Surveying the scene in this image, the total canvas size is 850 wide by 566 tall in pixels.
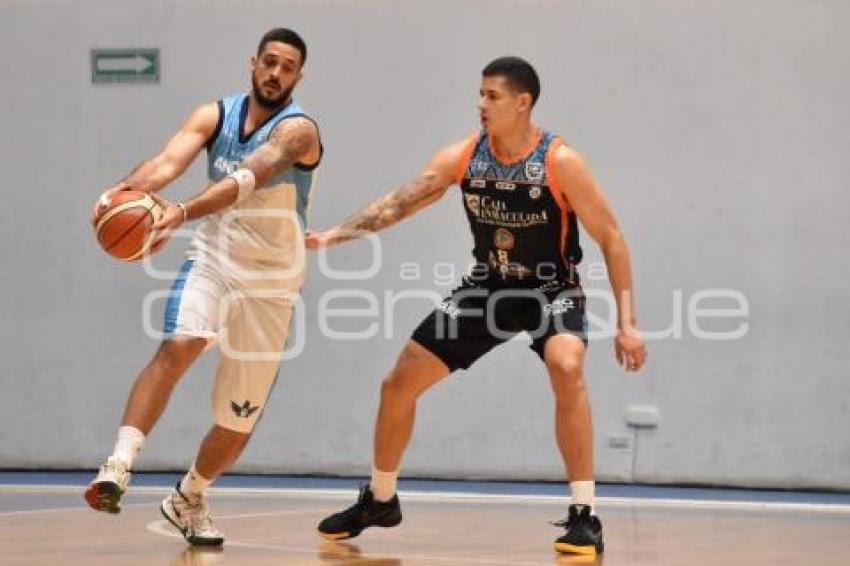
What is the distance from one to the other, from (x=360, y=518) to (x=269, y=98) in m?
1.80

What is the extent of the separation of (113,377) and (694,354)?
3621 mm

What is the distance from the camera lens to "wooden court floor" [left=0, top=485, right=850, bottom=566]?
6.42m

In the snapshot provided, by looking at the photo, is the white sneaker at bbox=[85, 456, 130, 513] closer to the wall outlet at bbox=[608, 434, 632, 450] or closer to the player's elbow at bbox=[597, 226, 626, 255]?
the player's elbow at bbox=[597, 226, 626, 255]

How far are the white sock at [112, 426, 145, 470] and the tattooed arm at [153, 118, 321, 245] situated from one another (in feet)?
2.32

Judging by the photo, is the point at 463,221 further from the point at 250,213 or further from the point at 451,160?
the point at 250,213

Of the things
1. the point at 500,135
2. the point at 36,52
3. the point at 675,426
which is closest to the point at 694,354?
the point at 675,426

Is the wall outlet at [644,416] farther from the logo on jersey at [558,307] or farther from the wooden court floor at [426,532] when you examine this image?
the logo on jersey at [558,307]

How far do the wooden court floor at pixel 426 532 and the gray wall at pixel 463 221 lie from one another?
86 centimetres

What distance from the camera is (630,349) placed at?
6676 millimetres

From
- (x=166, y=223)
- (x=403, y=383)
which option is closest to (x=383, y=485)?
(x=403, y=383)

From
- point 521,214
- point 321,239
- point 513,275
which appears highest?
point 521,214

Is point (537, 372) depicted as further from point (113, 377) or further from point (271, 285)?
point (271, 285)

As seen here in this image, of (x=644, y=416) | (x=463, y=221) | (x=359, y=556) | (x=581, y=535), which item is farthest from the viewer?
(x=463, y=221)

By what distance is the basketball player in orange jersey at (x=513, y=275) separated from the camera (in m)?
6.73
